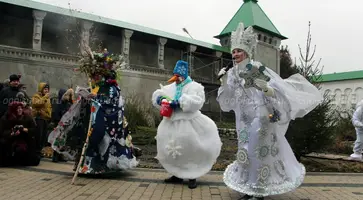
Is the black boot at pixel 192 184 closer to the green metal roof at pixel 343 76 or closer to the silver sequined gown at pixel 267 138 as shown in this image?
the silver sequined gown at pixel 267 138

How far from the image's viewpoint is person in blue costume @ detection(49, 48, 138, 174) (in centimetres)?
604

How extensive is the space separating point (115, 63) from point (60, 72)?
13201 millimetres

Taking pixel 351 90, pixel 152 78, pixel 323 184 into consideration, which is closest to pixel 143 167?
pixel 323 184

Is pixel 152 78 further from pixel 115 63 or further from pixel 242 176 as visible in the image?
pixel 242 176

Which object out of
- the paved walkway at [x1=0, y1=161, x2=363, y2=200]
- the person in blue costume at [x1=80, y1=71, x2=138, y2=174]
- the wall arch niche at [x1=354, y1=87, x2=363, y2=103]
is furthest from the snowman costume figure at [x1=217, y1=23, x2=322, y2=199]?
the wall arch niche at [x1=354, y1=87, x2=363, y2=103]

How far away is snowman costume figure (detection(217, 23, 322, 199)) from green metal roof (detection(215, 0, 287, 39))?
26.4 m

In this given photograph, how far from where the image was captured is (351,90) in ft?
125

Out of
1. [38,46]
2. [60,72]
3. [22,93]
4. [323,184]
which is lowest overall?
[323,184]

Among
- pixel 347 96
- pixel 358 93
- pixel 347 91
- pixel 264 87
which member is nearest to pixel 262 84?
pixel 264 87

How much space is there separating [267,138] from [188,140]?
1314mm

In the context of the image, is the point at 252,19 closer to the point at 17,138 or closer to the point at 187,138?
the point at 17,138

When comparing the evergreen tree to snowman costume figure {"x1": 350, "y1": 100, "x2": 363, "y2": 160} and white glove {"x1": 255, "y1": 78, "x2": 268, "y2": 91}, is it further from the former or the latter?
white glove {"x1": 255, "y1": 78, "x2": 268, "y2": 91}

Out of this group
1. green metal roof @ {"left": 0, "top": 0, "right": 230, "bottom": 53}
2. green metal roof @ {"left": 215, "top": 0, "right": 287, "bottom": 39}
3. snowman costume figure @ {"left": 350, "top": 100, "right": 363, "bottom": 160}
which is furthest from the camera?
green metal roof @ {"left": 215, "top": 0, "right": 287, "bottom": 39}

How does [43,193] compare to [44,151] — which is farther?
[44,151]
